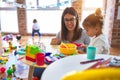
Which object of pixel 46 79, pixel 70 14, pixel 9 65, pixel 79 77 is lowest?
pixel 9 65

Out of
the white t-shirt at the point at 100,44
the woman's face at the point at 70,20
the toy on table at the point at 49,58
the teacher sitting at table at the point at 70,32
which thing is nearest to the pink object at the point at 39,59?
the toy on table at the point at 49,58

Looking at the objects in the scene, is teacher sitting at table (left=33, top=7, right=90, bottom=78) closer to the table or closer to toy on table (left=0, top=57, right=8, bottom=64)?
the table

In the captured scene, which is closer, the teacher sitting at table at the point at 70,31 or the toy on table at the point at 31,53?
the toy on table at the point at 31,53

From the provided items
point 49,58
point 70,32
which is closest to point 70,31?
point 70,32

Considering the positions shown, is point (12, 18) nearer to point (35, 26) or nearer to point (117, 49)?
point (35, 26)

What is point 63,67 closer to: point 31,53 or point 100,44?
point 31,53

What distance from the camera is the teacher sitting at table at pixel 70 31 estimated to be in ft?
6.17

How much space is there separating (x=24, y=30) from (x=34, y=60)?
3.19 m

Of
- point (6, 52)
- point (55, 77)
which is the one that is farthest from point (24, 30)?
point (55, 77)

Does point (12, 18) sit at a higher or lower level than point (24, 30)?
higher


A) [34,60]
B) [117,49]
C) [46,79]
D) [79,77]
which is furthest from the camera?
[117,49]

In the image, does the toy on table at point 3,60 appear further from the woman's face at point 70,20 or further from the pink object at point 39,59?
the pink object at point 39,59

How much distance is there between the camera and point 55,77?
37.4 inches

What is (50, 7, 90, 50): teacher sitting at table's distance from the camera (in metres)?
1.88
